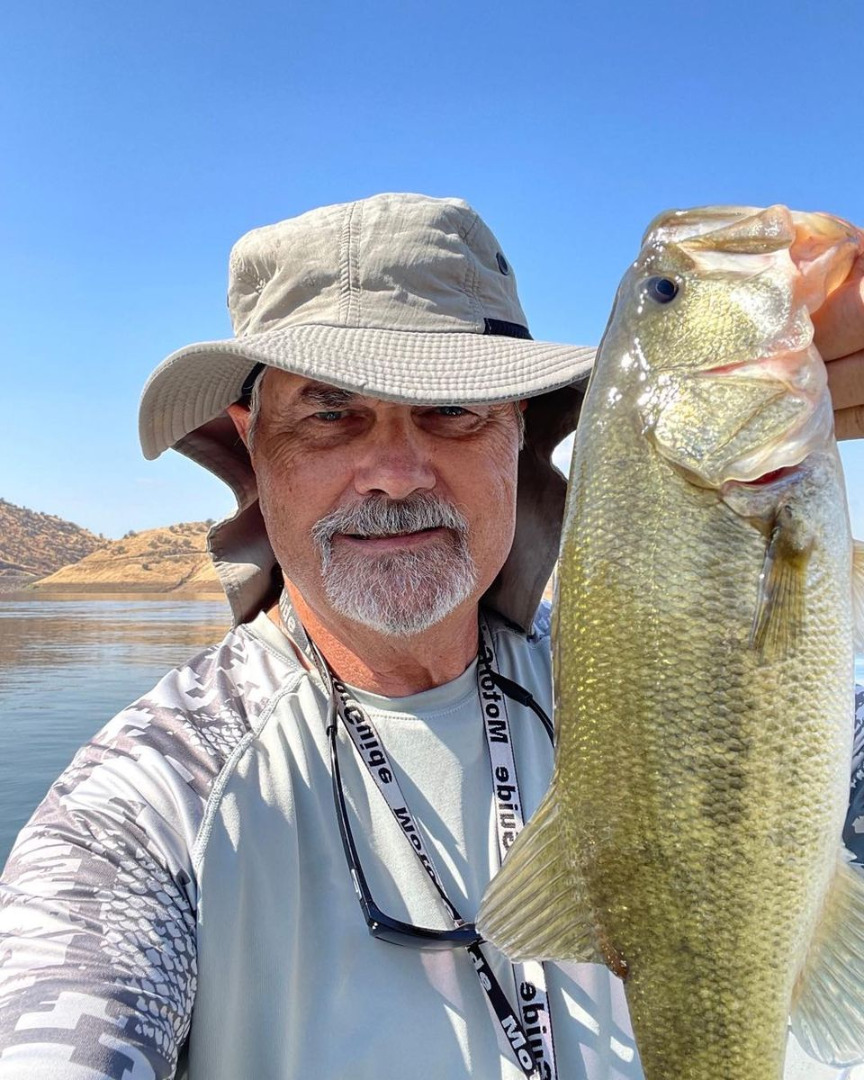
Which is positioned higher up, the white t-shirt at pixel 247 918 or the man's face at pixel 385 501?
the man's face at pixel 385 501

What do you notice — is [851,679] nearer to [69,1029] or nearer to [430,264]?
[69,1029]

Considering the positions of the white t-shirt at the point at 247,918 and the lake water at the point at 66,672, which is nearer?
the white t-shirt at the point at 247,918

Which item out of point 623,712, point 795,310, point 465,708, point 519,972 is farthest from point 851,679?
point 465,708

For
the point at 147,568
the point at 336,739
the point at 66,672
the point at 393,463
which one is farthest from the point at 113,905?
the point at 147,568

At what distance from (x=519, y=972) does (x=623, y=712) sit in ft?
3.44

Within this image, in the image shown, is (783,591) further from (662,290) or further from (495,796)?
(495,796)

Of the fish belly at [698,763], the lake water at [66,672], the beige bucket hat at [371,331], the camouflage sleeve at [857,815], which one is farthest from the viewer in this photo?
the lake water at [66,672]

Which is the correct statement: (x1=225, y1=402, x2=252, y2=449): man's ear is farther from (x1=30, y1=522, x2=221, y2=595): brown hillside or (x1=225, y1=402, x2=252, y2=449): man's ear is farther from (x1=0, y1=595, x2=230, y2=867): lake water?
(x1=30, y1=522, x2=221, y2=595): brown hillside

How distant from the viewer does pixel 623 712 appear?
160 centimetres

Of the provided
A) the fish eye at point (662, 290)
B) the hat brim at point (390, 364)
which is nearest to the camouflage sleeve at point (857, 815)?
the hat brim at point (390, 364)

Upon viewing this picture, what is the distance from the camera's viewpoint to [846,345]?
5.75ft

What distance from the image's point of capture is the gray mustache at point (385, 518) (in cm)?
270

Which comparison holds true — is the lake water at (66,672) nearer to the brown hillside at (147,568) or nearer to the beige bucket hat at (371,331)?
the beige bucket hat at (371,331)

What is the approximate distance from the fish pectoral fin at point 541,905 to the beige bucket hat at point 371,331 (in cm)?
A: 123
